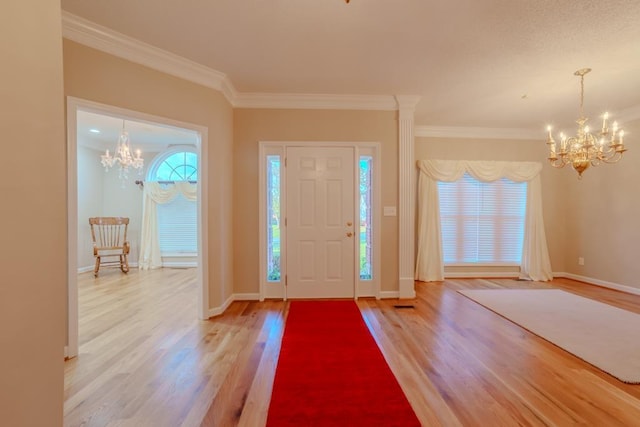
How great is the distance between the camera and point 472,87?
11.3 ft

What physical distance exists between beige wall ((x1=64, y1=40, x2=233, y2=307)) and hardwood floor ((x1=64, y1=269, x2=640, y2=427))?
75 cm

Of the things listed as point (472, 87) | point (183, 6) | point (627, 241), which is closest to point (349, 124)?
point (472, 87)

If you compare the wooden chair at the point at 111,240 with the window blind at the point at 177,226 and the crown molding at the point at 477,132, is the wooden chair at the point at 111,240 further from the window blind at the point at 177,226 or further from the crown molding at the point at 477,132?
the crown molding at the point at 477,132

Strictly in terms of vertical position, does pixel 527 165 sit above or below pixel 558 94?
below

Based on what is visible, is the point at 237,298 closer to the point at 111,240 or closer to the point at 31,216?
the point at 31,216

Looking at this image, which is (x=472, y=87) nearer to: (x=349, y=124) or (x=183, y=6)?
(x=349, y=124)

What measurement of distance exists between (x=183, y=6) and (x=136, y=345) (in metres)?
2.93

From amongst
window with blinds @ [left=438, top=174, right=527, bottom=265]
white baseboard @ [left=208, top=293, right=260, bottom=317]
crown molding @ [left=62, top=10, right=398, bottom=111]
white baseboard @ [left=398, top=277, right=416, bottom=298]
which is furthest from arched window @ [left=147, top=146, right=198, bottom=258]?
window with blinds @ [left=438, top=174, right=527, bottom=265]

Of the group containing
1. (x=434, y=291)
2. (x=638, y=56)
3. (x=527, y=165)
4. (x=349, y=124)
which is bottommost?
(x=434, y=291)

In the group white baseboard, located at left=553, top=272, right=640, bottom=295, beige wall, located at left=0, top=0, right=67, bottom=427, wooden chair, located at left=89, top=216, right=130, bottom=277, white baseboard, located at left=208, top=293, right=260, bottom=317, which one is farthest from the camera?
wooden chair, located at left=89, top=216, right=130, bottom=277

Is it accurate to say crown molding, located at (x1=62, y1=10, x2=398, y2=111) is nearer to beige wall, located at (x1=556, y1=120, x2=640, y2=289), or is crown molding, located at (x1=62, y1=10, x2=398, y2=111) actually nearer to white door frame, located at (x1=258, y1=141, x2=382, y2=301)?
white door frame, located at (x1=258, y1=141, x2=382, y2=301)

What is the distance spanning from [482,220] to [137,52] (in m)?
5.67

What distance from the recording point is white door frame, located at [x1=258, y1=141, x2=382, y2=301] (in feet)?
12.3

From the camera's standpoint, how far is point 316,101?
3.73m
